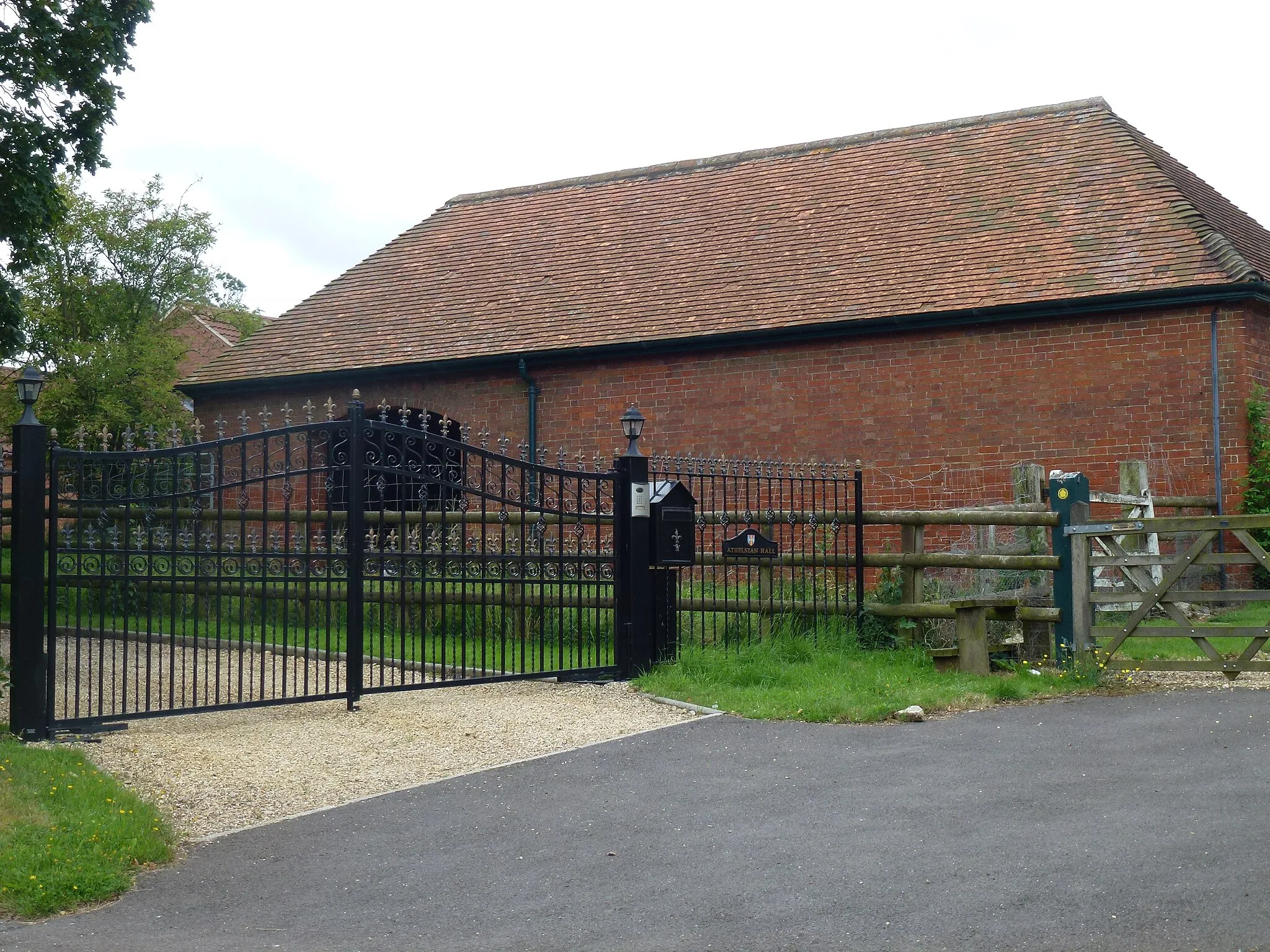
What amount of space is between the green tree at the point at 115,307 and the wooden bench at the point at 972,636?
17321 mm

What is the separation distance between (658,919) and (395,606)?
8059mm

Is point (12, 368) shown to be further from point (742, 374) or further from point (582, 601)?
point (582, 601)

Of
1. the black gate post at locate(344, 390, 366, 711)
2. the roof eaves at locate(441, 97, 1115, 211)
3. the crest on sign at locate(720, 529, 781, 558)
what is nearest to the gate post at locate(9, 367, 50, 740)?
the black gate post at locate(344, 390, 366, 711)

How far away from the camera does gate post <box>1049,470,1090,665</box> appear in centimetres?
1013

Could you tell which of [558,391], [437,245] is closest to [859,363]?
[558,391]

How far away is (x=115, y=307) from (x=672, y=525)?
20166 mm

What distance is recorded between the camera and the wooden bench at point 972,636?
10328mm

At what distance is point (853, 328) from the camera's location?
17.1 m

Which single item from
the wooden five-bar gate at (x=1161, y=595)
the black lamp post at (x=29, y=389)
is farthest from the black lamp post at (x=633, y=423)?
the black lamp post at (x=29, y=389)

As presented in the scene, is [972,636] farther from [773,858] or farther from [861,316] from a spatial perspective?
[861,316]

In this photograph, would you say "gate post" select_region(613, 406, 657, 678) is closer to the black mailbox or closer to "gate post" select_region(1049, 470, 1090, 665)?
Answer: the black mailbox

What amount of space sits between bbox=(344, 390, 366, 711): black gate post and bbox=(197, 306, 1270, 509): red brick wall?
9381mm

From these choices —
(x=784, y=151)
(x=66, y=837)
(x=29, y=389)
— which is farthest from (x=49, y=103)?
(x=784, y=151)

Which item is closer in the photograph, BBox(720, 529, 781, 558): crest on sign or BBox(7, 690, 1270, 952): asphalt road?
BBox(7, 690, 1270, 952): asphalt road
